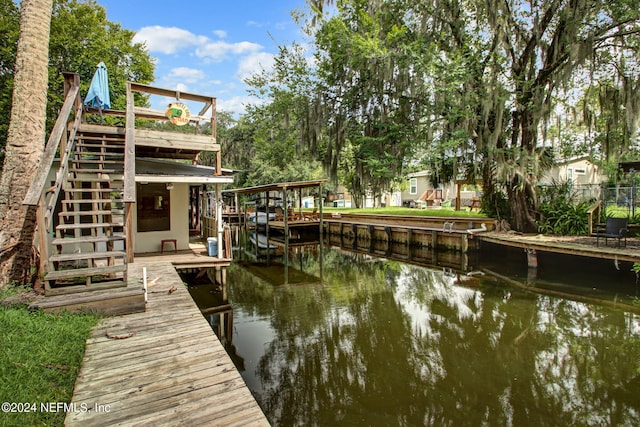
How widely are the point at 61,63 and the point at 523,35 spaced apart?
21113 millimetres

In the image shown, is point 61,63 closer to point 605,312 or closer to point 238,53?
point 238,53

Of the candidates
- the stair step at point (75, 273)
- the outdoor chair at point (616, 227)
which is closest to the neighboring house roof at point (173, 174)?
the stair step at point (75, 273)

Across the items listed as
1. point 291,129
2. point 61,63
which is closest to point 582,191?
point 291,129

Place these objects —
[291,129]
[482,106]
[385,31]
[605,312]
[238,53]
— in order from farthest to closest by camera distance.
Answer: [238,53] → [291,129] → [385,31] → [482,106] → [605,312]

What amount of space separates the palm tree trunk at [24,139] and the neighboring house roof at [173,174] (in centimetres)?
218

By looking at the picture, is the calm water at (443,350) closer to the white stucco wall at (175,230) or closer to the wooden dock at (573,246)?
the wooden dock at (573,246)

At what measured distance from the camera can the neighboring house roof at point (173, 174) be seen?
25.9ft

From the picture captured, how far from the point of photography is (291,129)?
55.3ft

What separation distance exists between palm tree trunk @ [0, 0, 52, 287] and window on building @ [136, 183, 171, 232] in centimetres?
409

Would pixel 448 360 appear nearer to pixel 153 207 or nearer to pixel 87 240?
pixel 87 240

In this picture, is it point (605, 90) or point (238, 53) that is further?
point (238, 53)

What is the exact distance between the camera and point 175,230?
10172mm

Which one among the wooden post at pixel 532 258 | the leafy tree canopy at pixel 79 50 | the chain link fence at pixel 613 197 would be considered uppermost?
the leafy tree canopy at pixel 79 50

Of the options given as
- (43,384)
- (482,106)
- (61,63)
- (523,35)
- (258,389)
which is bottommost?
(258,389)
